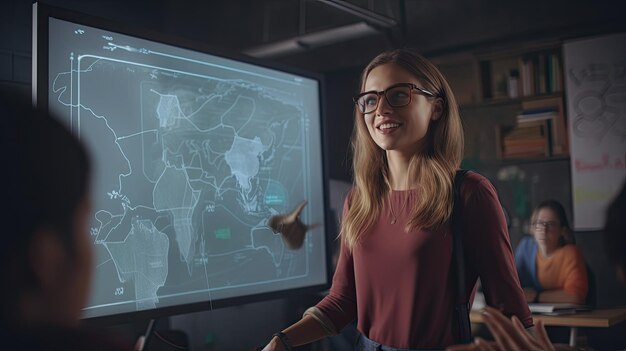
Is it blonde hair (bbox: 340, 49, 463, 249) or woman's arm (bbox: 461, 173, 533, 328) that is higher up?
blonde hair (bbox: 340, 49, 463, 249)

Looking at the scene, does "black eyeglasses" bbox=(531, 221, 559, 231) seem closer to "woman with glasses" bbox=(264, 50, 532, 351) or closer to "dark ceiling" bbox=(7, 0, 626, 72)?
"dark ceiling" bbox=(7, 0, 626, 72)

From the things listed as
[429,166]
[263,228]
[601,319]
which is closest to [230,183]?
[263,228]

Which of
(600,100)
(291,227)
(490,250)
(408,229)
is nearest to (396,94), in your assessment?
(408,229)

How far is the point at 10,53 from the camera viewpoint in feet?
11.0

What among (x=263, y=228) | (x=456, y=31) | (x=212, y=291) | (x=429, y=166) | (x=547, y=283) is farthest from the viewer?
(x=456, y=31)

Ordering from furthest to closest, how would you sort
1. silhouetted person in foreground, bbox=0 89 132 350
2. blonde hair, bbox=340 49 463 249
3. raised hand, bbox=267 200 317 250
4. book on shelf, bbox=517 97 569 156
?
book on shelf, bbox=517 97 569 156 → raised hand, bbox=267 200 317 250 → blonde hair, bbox=340 49 463 249 → silhouetted person in foreground, bbox=0 89 132 350

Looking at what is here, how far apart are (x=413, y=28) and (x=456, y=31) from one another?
31cm

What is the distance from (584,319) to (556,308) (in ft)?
0.64

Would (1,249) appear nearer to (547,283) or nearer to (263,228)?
(263,228)

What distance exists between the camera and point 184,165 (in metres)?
2.02

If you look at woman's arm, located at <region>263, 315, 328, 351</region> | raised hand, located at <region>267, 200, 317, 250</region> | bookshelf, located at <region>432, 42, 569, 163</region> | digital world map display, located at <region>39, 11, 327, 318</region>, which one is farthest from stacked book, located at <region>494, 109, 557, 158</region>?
woman's arm, located at <region>263, 315, 328, 351</region>

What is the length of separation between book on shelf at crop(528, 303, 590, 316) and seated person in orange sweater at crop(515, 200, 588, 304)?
82 mm

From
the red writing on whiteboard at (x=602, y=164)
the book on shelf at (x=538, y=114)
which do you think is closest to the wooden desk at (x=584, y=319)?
the red writing on whiteboard at (x=602, y=164)

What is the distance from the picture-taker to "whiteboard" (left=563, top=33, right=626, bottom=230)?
3779 mm
